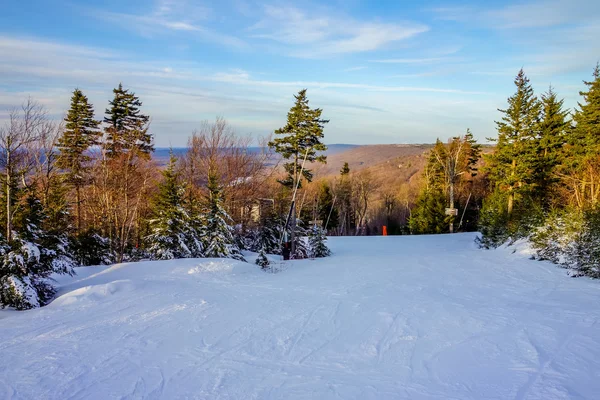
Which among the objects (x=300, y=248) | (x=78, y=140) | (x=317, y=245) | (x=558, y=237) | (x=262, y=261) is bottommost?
(x=300, y=248)

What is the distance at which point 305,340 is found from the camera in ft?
20.9

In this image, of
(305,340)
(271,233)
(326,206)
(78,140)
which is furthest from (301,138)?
(326,206)

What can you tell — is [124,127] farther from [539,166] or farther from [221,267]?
[539,166]

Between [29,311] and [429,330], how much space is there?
7890 millimetres

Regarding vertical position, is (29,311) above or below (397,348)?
below

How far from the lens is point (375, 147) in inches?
4717

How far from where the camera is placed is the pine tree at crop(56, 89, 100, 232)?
21453 millimetres

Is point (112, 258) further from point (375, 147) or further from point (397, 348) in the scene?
point (375, 147)

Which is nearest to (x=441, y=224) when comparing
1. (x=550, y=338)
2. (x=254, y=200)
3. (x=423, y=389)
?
(x=254, y=200)

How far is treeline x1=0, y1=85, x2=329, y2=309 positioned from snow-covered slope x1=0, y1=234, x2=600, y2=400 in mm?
1393

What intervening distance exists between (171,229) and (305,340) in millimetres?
11328

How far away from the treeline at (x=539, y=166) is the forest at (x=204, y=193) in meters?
0.09

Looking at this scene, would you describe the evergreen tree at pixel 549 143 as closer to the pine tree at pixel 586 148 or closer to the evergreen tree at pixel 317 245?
the pine tree at pixel 586 148

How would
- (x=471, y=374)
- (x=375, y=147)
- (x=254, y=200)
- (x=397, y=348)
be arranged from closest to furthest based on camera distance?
(x=471, y=374) → (x=397, y=348) → (x=254, y=200) → (x=375, y=147)
